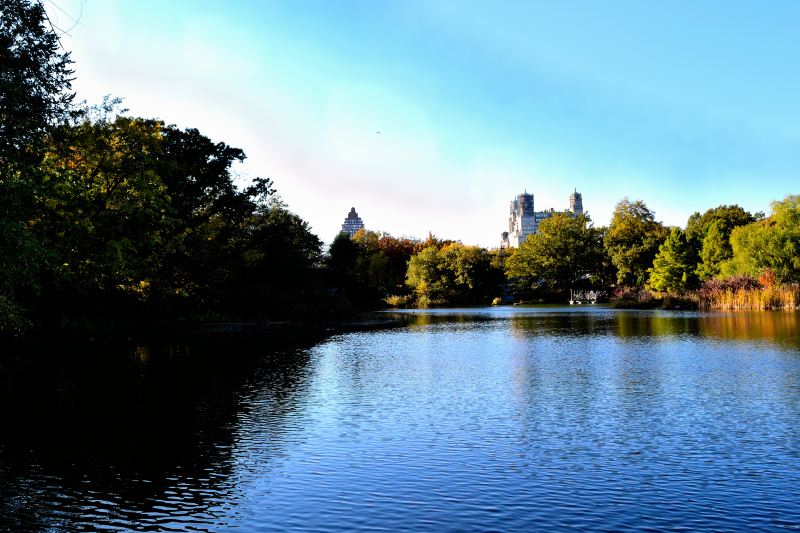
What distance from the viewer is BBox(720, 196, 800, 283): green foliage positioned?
7756 centimetres

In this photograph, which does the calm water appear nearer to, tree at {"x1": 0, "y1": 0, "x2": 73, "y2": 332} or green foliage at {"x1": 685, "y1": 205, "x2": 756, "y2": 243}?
tree at {"x1": 0, "y1": 0, "x2": 73, "y2": 332}

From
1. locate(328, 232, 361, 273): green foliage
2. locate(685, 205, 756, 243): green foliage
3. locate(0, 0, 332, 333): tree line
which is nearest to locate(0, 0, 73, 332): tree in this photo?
locate(0, 0, 332, 333): tree line

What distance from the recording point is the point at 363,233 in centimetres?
15788

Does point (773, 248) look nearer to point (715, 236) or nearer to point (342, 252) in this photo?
point (715, 236)

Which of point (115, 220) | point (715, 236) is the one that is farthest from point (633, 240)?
point (115, 220)

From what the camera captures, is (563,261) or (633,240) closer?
(633,240)

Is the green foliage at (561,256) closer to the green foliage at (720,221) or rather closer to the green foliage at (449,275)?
the green foliage at (449,275)

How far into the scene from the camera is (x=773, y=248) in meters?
78.3

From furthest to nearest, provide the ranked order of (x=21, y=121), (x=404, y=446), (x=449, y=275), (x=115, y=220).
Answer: (x=449, y=275) → (x=115, y=220) → (x=21, y=121) → (x=404, y=446)

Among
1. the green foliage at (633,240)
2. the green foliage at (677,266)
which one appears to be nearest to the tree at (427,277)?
the green foliage at (633,240)

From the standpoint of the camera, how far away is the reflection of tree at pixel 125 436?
1057 cm

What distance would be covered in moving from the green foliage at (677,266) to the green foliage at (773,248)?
28.3 feet

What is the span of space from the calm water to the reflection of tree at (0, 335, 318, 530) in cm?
7

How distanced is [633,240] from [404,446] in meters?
114
